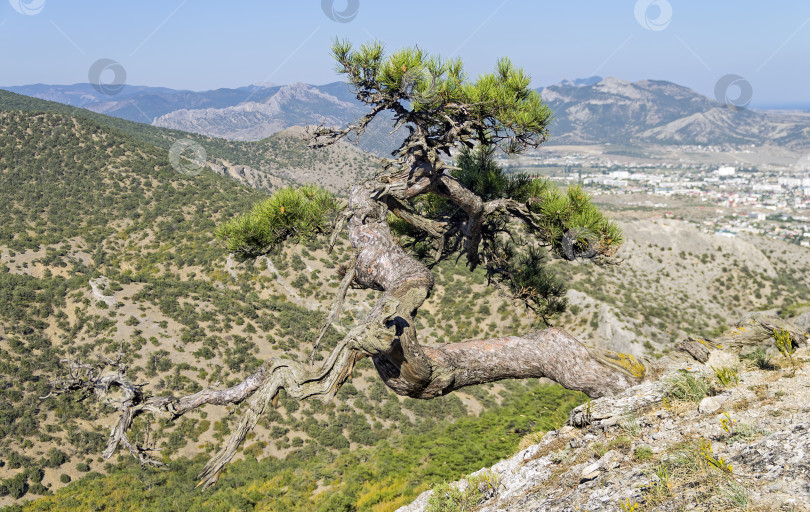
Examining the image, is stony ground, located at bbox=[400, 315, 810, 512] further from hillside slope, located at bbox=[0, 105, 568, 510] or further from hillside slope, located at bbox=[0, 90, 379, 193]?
hillside slope, located at bbox=[0, 90, 379, 193]

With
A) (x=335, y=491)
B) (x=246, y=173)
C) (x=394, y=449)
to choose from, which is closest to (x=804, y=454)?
(x=335, y=491)

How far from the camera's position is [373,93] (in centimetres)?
653

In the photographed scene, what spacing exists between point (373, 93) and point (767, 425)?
596cm

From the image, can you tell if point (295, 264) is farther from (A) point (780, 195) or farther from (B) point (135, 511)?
(A) point (780, 195)
